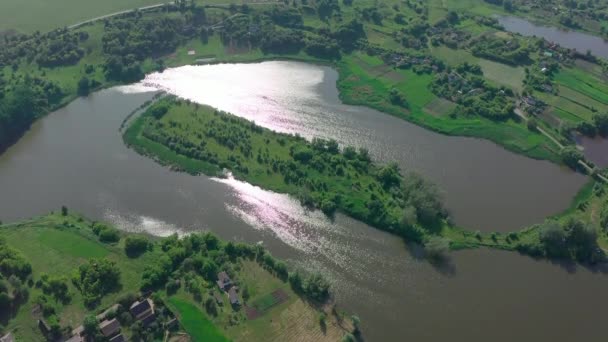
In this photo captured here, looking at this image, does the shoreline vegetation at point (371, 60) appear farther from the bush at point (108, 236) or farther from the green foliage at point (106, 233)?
the bush at point (108, 236)

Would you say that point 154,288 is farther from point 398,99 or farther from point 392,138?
point 398,99

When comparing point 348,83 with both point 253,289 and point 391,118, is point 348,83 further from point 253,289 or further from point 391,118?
point 253,289

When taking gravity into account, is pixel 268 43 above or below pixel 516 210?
above

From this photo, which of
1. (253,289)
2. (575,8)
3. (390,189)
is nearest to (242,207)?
(253,289)

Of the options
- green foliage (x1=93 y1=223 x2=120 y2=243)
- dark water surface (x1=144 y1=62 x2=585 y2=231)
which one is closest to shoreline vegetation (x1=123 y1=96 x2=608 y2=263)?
dark water surface (x1=144 y1=62 x2=585 y2=231)

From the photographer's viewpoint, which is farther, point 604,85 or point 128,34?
point 128,34

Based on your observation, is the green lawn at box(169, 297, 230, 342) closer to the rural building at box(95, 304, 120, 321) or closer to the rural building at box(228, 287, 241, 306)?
the rural building at box(228, 287, 241, 306)
